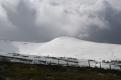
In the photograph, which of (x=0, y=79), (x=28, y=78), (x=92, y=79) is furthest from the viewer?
(x=92, y=79)

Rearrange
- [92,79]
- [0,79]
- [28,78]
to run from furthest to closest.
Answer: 1. [92,79]
2. [28,78]
3. [0,79]

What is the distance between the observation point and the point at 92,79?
168375 mm

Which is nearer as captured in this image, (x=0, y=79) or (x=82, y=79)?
(x=0, y=79)

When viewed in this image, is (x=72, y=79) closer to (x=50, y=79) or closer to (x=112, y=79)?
(x=50, y=79)

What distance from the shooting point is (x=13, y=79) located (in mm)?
145125

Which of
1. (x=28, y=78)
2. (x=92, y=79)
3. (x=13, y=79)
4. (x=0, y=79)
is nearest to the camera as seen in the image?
(x=0, y=79)

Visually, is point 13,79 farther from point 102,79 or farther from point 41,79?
point 102,79

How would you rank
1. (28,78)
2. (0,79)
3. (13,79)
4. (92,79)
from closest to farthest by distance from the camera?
(0,79) → (13,79) → (28,78) → (92,79)

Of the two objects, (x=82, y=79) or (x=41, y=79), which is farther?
(x=82, y=79)

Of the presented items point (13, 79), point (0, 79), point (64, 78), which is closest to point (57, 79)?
point (64, 78)

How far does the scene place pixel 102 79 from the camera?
171 m

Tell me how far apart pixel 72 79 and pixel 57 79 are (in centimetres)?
800

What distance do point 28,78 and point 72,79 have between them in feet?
77.4

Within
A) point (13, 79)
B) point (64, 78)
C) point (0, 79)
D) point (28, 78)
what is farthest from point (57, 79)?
point (0, 79)
